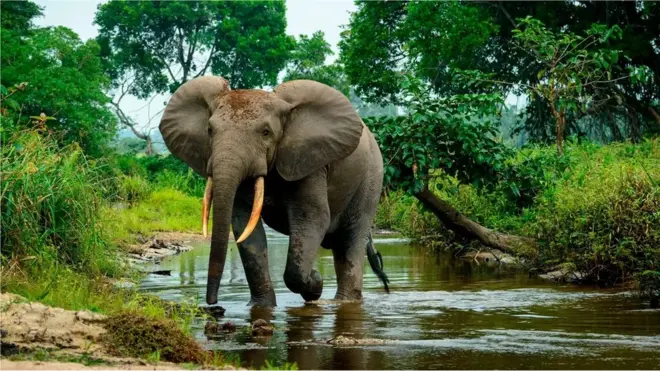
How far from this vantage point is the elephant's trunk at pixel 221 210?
898cm

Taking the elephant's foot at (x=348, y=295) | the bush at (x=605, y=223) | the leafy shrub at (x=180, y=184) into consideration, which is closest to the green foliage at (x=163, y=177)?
the leafy shrub at (x=180, y=184)

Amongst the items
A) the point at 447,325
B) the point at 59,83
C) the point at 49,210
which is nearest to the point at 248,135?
the point at 49,210

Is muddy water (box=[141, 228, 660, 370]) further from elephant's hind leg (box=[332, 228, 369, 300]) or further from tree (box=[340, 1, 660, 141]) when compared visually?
tree (box=[340, 1, 660, 141])

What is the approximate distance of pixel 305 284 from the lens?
35.0 feet

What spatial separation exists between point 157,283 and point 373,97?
78.7 feet

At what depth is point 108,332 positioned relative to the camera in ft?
23.4

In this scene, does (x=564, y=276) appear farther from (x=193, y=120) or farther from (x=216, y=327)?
(x=216, y=327)

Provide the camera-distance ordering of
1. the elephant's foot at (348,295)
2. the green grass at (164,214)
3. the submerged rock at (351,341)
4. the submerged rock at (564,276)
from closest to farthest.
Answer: the submerged rock at (351,341) → the elephant's foot at (348,295) → the submerged rock at (564,276) → the green grass at (164,214)

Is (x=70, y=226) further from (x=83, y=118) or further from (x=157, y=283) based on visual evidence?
(x=83, y=118)

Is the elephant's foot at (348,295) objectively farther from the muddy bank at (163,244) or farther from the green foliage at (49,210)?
the muddy bank at (163,244)

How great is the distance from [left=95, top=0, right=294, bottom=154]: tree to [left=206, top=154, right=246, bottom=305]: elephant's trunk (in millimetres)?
38320

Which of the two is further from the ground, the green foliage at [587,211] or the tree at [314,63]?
the tree at [314,63]

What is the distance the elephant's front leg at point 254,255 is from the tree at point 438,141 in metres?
4.70

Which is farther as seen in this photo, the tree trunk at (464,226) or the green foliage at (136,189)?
the green foliage at (136,189)
